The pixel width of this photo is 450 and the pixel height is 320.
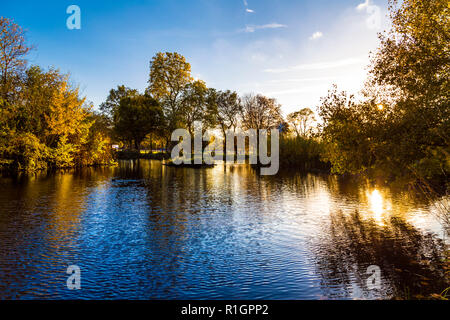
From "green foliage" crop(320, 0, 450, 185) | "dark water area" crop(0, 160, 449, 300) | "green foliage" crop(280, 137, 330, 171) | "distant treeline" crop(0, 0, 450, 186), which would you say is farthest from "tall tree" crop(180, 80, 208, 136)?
"green foliage" crop(320, 0, 450, 185)

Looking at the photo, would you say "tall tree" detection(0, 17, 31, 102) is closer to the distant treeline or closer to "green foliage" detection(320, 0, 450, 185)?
the distant treeline

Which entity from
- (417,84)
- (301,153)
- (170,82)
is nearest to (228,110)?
(170,82)

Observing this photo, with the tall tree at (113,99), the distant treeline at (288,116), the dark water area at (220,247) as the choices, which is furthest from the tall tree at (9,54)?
the tall tree at (113,99)

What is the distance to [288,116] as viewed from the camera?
99500 mm

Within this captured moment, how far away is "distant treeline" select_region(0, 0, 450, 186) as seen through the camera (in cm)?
1098

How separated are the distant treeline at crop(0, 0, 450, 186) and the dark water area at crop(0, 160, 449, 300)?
2.43 metres

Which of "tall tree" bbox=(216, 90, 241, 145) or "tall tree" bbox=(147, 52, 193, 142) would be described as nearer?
"tall tree" bbox=(147, 52, 193, 142)

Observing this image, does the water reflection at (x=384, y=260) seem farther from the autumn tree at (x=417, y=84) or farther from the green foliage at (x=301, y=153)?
the green foliage at (x=301, y=153)

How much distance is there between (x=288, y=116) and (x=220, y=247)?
9147 cm

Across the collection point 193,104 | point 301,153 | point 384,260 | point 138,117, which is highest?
point 193,104

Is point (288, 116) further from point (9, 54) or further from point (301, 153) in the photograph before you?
point (9, 54)

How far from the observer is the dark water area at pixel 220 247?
8.02 metres
